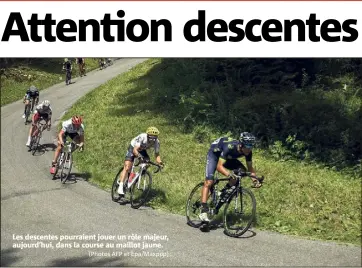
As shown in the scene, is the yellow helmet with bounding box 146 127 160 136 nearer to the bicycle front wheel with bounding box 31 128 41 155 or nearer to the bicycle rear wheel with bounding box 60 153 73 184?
the bicycle rear wheel with bounding box 60 153 73 184

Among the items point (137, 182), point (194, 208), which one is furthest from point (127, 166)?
point (194, 208)

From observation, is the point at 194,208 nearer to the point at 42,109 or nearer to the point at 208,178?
the point at 208,178

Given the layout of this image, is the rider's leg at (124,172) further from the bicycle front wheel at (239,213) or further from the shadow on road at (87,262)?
the bicycle front wheel at (239,213)

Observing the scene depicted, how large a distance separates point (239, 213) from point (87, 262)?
3246 millimetres

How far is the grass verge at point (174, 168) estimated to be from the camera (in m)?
9.59

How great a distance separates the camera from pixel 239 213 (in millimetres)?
9516

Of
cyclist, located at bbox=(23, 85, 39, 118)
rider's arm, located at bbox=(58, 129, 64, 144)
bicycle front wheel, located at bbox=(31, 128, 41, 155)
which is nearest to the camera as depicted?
cyclist, located at bbox=(23, 85, 39, 118)

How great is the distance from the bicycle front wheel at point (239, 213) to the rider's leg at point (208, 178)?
0.45 m

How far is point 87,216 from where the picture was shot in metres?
9.09

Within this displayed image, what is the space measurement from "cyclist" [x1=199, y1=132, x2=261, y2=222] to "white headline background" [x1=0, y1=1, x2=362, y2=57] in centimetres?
183

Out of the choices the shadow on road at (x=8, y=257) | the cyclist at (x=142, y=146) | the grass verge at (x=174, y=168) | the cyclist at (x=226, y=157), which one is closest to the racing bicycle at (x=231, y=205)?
the cyclist at (x=226, y=157)

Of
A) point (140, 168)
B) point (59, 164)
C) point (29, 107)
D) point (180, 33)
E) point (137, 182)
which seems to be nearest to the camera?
point (180, 33)

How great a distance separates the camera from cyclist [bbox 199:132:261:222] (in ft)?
29.7

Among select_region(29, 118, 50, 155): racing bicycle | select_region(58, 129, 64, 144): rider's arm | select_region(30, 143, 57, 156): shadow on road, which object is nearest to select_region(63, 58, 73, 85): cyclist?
select_region(29, 118, 50, 155): racing bicycle
